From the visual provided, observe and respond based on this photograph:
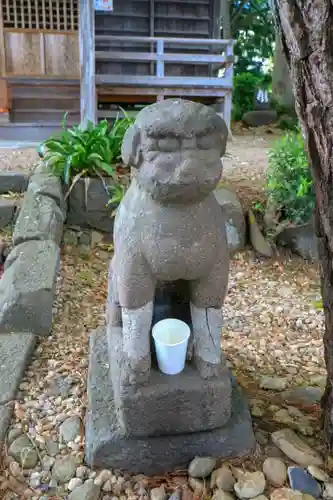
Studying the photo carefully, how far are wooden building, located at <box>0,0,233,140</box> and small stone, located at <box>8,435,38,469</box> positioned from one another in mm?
5550

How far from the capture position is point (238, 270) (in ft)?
12.4

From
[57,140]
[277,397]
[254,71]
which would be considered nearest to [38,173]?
[57,140]

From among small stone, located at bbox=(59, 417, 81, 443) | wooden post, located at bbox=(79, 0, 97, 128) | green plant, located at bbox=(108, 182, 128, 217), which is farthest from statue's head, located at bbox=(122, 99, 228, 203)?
wooden post, located at bbox=(79, 0, 97, 128)

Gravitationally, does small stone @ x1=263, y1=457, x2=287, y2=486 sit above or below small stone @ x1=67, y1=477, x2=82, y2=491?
above

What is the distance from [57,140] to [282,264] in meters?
2.33

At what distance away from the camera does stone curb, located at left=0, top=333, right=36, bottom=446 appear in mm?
1976

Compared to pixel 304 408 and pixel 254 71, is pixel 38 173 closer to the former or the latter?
pixel 304 408

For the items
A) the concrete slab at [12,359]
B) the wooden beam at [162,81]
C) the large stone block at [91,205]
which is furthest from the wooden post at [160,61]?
the concrete slab at [12,359]

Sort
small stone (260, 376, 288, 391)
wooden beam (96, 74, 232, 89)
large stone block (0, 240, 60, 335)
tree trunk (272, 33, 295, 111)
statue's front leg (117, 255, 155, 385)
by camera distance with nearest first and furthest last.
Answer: statue's front leg (117, 255, 155, 385) < small stone (260, 376, 288, 391) < large stone block (0, 240, 60, 335) < wooden beam (96, 74, 232, 89) < tree trunk (272, 33, 295, 111)

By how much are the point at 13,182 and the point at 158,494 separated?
3.73m

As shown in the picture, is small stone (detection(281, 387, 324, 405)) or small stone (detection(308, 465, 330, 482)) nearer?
small stone (detection(308, 465, 330, 482))

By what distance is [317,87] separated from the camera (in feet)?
4.49

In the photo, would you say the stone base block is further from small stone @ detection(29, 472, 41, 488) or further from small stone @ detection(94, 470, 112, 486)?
small stone @ detection(29, 472, 41, 488)

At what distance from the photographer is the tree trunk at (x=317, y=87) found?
4.24 ft
